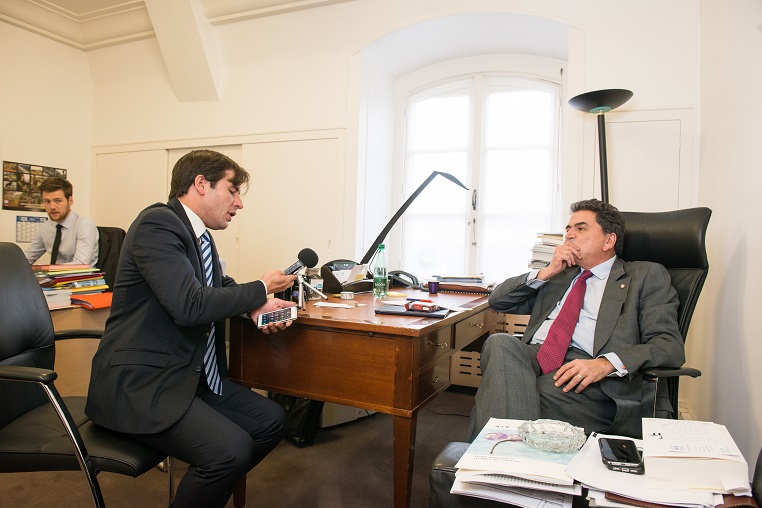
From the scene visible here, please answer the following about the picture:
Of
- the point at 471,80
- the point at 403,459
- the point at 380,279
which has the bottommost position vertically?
the point at 403,459

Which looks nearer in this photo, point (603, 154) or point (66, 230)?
point (603, 154)

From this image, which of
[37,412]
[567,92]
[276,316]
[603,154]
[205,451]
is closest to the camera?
[205,451]

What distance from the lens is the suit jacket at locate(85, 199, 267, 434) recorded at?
53.9 inches

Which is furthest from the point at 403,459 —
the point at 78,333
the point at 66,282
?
the point at 66,282

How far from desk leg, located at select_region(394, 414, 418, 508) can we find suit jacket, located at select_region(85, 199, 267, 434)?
65 centimetres

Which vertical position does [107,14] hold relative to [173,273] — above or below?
above

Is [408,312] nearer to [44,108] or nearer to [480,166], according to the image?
[480,166]

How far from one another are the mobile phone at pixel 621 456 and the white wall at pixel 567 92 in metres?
1.15

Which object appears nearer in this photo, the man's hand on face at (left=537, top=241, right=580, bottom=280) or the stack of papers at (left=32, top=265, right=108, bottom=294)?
the man's hand on face at (left=537, top=241, right=580, bottom=280)

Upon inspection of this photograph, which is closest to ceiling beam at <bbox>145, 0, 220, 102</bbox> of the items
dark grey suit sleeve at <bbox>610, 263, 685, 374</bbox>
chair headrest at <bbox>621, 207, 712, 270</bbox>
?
chair headrest at <bbox>621, 207, 712, 270</bbox>

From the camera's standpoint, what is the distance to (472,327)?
2.33 meters

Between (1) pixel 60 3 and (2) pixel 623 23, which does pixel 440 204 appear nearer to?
(2) pixel 623 23

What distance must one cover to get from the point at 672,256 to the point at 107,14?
200 inches

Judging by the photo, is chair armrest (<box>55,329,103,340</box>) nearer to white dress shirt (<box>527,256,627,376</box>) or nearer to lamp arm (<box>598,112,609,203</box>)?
white dress shirt (<box>527,256,627,376</box>)
